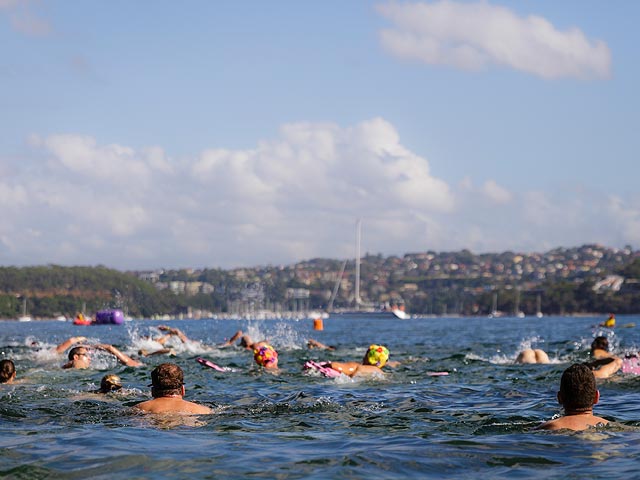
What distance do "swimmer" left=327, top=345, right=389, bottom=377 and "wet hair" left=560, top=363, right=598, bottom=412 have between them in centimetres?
888

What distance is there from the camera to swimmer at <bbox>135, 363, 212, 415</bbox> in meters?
12.0

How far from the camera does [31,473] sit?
8.84 m

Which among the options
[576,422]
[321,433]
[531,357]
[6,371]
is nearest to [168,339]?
[531,357]

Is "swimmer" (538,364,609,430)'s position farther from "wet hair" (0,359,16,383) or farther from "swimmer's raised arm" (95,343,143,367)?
"swimmer's raised arm" (95,343,143,367)

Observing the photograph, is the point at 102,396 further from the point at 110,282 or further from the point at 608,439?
the point at 110,282

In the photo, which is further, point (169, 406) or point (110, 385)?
point (110, 385)

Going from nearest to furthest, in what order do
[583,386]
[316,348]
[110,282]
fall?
[583,386]
[316,348]
[110,282]

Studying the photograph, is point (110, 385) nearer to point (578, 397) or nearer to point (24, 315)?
point (578, 397)

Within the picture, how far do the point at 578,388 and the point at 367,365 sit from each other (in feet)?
31.8

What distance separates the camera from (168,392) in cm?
1212

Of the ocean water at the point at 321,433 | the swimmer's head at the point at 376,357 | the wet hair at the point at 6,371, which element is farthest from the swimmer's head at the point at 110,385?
the swimmer's head at the point at 376,357

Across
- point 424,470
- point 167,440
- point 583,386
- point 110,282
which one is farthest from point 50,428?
point 110,282

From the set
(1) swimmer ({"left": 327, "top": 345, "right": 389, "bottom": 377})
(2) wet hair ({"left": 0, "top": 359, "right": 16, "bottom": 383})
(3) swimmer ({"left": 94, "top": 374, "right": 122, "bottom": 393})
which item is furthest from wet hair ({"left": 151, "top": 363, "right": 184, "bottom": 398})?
(1) swimmer ({"left": 327, "top": 345, "right": 389, "bottom": 377})

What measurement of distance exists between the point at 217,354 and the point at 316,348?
479 centimetres
